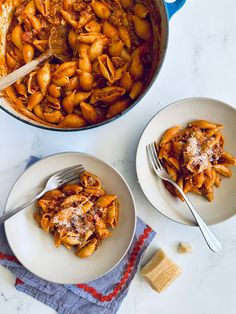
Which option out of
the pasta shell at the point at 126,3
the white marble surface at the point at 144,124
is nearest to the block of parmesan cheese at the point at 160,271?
the white marble surface at the point at 144,124

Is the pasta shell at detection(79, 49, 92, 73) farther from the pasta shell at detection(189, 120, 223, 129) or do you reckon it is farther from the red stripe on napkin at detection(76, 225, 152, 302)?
the red stripe on napkin at detection(76, 225, 152, 302)

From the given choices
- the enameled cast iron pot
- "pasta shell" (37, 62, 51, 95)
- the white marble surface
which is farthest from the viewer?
the white marble surface

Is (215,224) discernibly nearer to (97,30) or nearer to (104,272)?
(104,272)

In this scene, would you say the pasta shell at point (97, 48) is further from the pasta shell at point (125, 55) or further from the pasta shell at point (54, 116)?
the pasta shell at point (54, 116)

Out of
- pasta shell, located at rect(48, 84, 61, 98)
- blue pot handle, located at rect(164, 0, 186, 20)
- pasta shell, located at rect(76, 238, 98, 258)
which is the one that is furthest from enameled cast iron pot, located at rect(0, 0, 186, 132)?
pasta shell, located at rect(76, 238, 98, 258)

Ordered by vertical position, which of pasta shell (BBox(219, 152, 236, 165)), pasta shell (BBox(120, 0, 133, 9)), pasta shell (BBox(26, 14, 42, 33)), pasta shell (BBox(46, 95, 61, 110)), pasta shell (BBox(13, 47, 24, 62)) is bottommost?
pasta shell (BBox(219, 152, 236, 165))

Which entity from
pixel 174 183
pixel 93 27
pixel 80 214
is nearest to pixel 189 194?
pixel 174 183
